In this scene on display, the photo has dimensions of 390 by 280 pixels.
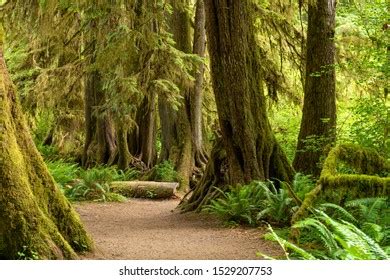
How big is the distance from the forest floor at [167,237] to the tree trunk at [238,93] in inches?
44.8

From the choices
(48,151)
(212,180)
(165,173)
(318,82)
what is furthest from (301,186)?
(48,151)

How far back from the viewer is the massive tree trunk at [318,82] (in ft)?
35.6

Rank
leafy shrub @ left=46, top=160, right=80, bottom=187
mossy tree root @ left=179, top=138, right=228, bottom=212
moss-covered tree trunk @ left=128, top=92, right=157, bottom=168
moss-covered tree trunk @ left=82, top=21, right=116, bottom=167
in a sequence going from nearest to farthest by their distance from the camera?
mossy tree root @ left=179, top=138, right=228, bottom=212, leafy shrub @ left=46, top=160, right=80, bottom=187, moss-covered tree trunk @ left=82, top=21, right=116, bottom=167, moss-covered tree trunk @ left=128, top=92, right=157, bottom=168

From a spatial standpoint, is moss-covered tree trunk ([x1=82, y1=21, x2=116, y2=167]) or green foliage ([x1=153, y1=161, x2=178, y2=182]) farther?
moss-covered tree trunk ([x1=82, y1=21, x2=116, y2=167])

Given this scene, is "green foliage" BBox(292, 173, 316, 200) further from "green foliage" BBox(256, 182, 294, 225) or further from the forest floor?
the forest floor

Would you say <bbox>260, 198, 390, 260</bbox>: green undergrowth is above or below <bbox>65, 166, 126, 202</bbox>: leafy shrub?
above

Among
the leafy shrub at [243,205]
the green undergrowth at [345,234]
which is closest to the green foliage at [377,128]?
the green undergrowth at [345,234]

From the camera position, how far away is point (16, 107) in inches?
211

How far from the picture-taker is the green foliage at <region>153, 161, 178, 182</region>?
15605 mm

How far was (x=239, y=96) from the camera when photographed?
9.27m

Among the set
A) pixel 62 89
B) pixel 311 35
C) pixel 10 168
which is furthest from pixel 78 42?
pixel 10 168

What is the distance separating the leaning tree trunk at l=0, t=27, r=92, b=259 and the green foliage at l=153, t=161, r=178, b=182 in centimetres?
1002

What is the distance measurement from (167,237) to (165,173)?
8.35m

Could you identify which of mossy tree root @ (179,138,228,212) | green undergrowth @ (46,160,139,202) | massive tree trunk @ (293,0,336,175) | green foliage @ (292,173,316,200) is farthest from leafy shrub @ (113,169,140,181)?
green foliage @ (292,173,316,200)
